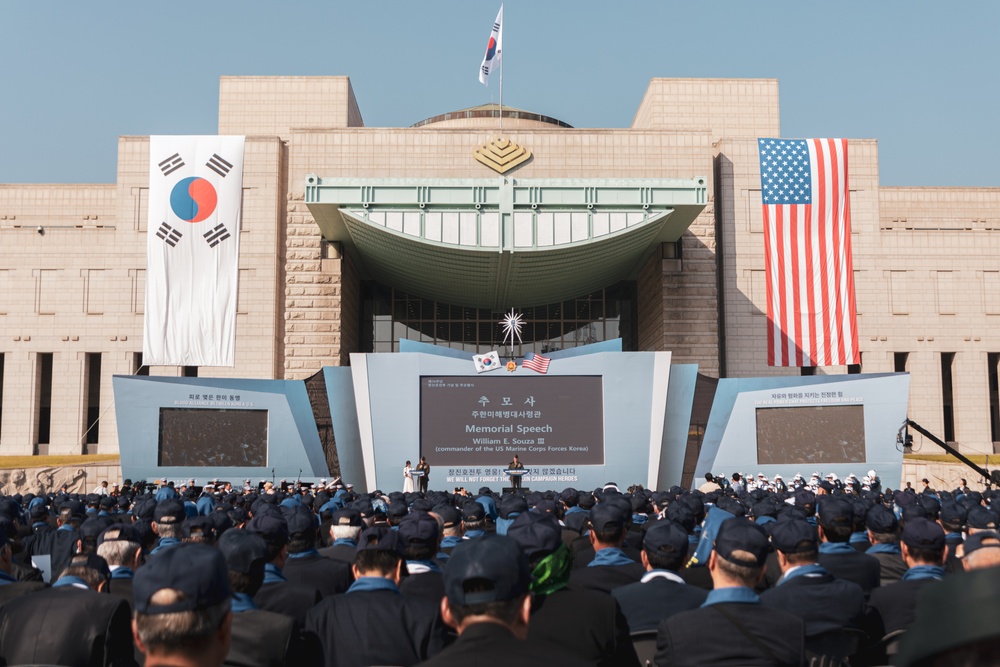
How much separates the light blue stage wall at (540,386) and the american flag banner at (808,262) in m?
10.2

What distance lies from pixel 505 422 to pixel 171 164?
1841 centimetres

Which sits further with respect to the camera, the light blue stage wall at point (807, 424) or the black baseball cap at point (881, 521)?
the light blue stage wall at point (807, 424)

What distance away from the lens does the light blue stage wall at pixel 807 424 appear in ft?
101

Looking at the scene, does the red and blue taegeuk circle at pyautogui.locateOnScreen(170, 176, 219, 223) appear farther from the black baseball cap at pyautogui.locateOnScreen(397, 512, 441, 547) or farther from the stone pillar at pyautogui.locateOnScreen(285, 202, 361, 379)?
the black baseball cap at pyautogui.locateOnScreen(397, 512, 441, 547)

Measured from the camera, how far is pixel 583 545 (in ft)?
29.5

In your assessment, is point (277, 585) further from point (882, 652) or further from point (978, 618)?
point (978, 618)

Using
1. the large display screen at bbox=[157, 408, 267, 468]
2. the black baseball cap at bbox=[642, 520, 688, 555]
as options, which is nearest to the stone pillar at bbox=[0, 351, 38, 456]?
the large display screen at bbox=[157, 408, 267, 468]

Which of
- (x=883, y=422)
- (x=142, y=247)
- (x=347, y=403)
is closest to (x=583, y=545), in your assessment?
(x=347, y=403)

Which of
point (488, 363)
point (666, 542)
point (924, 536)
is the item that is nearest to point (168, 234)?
point (488, 363)

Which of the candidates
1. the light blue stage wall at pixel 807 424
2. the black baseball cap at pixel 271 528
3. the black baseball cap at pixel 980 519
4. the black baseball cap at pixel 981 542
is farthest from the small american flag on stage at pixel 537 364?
the black baseball cap at pixel 981 542

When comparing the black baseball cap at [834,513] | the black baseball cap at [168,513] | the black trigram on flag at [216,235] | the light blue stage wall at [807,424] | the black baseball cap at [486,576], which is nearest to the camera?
the black baseball cap at [486,576]

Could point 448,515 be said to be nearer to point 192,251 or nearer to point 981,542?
point 981,542

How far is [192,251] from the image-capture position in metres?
38.4

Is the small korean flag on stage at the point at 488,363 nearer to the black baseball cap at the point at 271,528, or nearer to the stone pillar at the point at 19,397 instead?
the stone pillar at the point at 19,397
